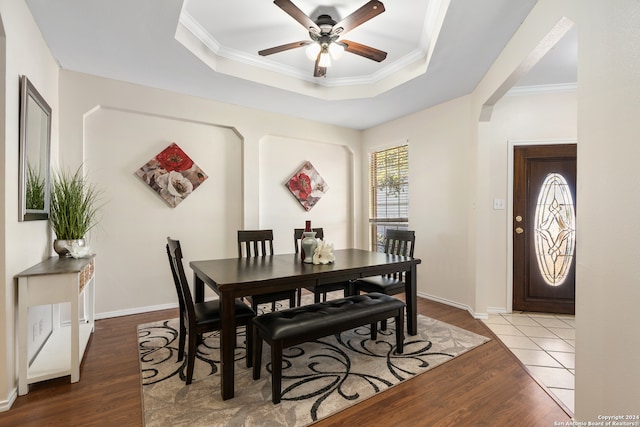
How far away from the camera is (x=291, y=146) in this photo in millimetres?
4473

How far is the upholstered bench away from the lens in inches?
70.3

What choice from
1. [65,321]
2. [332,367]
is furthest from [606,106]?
[65,321]

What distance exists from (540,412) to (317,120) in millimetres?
4148

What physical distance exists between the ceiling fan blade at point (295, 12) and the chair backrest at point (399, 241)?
214 cm

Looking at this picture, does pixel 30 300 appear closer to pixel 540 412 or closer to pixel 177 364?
pixel 177 364

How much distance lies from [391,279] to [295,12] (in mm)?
2546

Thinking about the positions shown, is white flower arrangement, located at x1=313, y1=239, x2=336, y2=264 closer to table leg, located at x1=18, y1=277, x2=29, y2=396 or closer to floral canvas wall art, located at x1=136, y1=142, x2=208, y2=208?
table leg, located at x1=18, y1=277, x2=29, y2=396

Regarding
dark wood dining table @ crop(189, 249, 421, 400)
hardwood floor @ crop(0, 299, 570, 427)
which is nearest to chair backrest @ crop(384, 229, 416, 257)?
dark wood dining table @ crop(189, 249, 421, 400)

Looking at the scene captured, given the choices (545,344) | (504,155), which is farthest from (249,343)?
(504,155)

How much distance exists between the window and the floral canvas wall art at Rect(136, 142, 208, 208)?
280cm

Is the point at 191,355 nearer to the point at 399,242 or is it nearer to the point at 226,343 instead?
the point at 226,343

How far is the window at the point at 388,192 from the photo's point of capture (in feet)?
14.8

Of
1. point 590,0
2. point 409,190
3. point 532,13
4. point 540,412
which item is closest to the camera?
point 590,0

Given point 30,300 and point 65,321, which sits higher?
point 30,300
